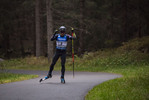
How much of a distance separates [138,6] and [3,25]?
1879 cm

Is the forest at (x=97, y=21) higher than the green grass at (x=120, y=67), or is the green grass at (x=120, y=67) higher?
the forest at (x=97, y=21)

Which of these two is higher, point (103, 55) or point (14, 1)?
point (14, 1)

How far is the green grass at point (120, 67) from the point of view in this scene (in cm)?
883

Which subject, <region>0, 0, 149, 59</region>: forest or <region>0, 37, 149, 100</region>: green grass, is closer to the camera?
<region>0, 37, 149, 100</region>: green grass

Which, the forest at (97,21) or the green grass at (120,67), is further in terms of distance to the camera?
the forest at (97,21)

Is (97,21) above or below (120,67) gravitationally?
above

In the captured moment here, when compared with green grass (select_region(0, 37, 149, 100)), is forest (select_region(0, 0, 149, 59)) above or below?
above

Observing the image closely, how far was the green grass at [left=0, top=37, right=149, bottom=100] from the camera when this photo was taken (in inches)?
348

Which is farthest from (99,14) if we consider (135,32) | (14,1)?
(14,1)

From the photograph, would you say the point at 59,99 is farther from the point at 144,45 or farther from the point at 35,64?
the point at 144,45

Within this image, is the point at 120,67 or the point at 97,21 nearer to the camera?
the point at 120,67

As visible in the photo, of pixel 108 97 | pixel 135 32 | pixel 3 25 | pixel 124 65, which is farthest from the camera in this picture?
pixel 135 32

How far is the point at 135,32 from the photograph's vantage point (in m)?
42.2

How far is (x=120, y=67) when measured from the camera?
2045cm
